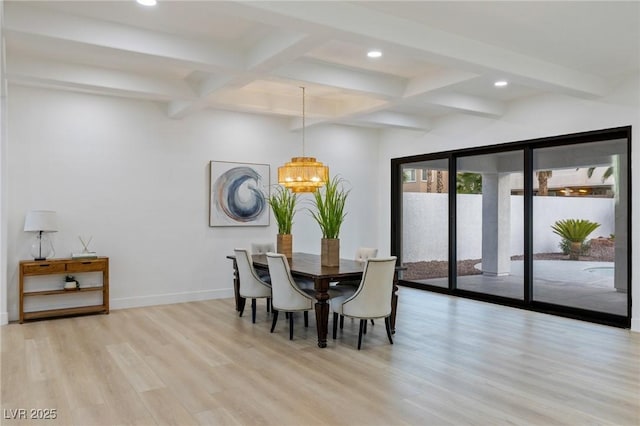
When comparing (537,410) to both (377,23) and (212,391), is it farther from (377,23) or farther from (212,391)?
(377,23)

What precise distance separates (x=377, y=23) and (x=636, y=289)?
13.6 ft

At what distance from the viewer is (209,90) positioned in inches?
214

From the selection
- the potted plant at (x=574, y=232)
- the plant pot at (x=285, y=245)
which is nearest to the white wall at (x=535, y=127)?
the potted plant at (x=574, y=232)

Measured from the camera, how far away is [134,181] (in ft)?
20.8

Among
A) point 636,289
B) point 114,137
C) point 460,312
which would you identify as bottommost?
point 460,312

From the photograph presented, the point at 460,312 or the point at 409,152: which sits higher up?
the point at 409,152

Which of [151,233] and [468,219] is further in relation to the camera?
[468,219]

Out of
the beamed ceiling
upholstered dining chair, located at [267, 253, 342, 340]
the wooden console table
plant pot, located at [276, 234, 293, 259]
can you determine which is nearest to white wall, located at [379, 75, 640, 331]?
the beamed ceiling

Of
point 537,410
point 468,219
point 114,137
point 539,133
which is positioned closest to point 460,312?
point 468,219

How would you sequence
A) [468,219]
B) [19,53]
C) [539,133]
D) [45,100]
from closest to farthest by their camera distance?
[19,53]
[45,100]
[539,133]
[468,219]

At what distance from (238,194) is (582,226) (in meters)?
4.68

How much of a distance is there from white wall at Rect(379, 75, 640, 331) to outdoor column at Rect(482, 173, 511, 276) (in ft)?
1.98

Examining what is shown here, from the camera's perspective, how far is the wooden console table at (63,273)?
5.37 m

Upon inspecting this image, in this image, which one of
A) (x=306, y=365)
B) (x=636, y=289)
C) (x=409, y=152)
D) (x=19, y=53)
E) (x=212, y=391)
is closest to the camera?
(x=212, y=391)
